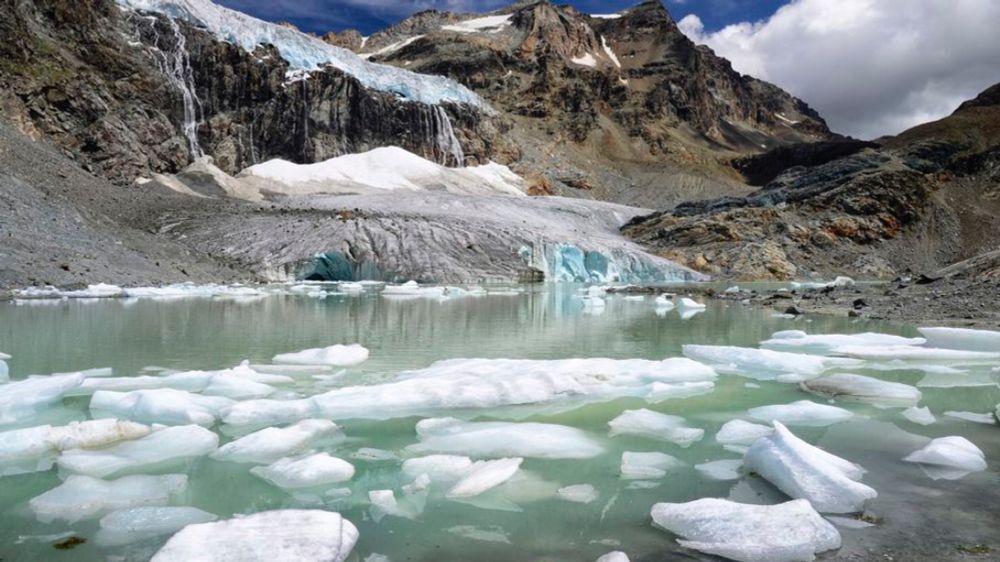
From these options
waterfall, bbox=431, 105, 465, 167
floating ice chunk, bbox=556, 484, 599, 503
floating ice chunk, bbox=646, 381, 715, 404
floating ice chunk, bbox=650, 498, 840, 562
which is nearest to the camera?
floating ice chunk, bbox=650, 498, 840, 562

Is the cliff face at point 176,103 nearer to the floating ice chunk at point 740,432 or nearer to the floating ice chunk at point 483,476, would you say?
the floating ice chunk at point 483,476

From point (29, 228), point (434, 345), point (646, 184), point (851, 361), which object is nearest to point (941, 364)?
point (851, 361)

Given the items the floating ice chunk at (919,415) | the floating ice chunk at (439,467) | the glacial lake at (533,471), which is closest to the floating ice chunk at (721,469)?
the glacial lake at (533,471)

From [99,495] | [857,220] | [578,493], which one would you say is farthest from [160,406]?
[857,220]

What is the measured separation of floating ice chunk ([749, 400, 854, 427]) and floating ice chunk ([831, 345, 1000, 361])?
10.6ft

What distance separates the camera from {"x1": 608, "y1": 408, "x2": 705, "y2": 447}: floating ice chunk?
4.50 meters

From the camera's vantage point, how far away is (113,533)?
287 cm

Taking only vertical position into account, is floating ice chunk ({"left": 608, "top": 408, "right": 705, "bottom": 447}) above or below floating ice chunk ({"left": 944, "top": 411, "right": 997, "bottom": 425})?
below

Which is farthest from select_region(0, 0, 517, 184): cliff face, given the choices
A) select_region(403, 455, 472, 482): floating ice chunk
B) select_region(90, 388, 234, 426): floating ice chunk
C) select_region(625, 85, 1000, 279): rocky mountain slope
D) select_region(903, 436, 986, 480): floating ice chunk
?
select_region(903, 436, 986, 480): floating ice chunk

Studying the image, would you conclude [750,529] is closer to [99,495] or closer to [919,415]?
[99,495]

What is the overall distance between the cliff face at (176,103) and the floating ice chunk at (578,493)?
4206cm

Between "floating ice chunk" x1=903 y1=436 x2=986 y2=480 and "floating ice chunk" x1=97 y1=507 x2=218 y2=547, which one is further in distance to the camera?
"floating ice chunk" x1=903 y1=436 x2=986 y2=480

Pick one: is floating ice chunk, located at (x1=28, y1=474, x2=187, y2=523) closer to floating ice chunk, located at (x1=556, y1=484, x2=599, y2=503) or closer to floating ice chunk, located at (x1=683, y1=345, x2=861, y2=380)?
Answer: floating ice chunk, located at (x1=556, y1=484, x2=599, y2=503)

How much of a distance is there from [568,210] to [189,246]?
95.3 feet
